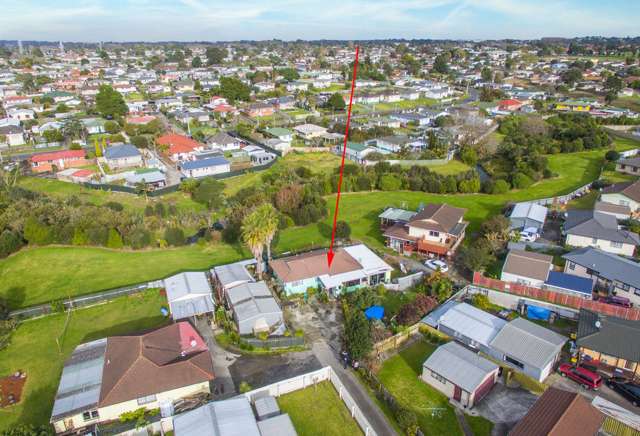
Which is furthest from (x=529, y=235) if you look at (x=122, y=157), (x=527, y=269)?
(x=122, y=157)

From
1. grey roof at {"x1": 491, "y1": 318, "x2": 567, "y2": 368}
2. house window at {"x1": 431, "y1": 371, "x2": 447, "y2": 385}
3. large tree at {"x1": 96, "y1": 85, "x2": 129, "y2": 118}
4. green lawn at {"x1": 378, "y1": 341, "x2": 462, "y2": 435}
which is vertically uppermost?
large tree at {"x1": 96, "y1": 85, "x2": 129, "y2": 118}

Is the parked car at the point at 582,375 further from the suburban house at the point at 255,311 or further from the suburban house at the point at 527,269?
the suburban house at the point at 255,311

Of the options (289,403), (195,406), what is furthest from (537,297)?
(195,406)

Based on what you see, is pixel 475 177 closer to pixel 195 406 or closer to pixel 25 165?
pixel 195 406

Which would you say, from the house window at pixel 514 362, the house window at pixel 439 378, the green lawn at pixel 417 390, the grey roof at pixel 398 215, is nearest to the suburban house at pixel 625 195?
the grey roof at pixel 398 215

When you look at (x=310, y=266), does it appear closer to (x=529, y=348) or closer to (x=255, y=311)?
(x=255, y=311)

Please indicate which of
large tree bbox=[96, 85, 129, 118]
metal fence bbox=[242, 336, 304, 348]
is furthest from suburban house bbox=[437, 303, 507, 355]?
large tree bbox=[96, 85, 129, 118]

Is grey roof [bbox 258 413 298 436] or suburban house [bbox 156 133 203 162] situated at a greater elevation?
suburban house [bbox 156 133 203 162]

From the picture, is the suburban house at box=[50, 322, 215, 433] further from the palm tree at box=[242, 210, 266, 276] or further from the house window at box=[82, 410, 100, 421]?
the palm tree at box=[242, 210, 266, 276]
